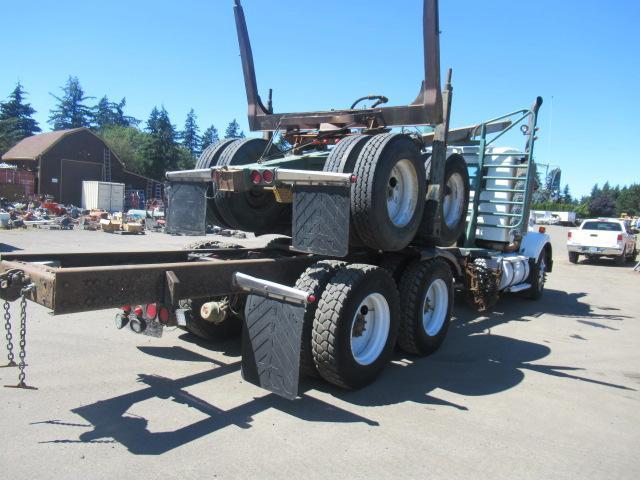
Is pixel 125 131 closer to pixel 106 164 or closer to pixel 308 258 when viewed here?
pixel 106 164

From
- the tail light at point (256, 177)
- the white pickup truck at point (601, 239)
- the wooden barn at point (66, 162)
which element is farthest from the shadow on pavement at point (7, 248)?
the wooden barn at point (66, 162)

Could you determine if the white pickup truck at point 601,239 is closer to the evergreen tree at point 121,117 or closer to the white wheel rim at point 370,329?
the white wheel rim at point 370,329

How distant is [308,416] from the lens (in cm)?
423

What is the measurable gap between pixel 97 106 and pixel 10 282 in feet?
356

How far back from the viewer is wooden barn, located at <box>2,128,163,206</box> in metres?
40.8

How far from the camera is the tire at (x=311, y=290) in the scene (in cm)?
457

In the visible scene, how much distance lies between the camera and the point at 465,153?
9461 mm

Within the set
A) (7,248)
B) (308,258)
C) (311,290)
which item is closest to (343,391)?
(311,290)

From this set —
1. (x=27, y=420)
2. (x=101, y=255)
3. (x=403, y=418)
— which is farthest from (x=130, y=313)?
(x=403, y=418)

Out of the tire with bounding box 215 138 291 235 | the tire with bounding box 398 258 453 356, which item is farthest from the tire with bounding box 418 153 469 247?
the tire with bounding box 215 138 291 235

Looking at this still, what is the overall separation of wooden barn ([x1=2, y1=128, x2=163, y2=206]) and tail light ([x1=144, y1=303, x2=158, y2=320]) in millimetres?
41272

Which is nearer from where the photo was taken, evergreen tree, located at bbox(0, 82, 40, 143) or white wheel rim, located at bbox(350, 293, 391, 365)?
white wheel rim, located at bbox(350, 293, 391, 365)

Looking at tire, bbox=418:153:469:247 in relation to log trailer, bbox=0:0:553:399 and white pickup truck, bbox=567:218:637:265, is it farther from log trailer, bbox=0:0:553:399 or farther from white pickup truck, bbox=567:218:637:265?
white pickup truck, bbox=567:218:637:265

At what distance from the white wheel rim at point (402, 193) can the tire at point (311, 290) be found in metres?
1.10
